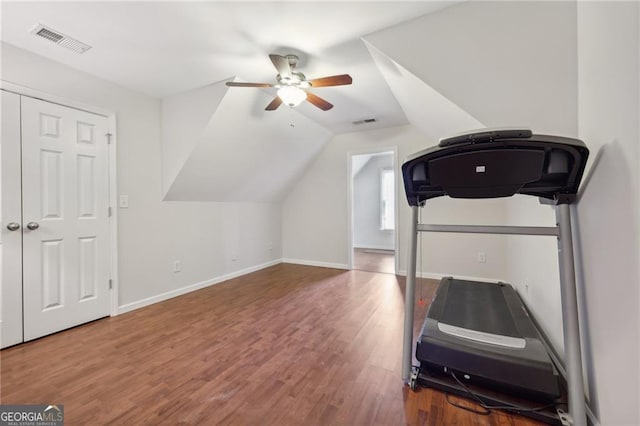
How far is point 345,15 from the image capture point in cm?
171

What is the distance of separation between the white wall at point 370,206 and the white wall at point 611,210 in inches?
200

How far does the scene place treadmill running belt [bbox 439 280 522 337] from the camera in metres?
1.64

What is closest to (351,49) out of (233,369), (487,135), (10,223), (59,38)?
(487,135)

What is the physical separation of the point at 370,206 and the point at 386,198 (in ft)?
1.47

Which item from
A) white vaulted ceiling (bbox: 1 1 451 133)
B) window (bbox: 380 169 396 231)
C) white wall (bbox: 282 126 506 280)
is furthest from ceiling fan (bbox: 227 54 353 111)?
window (bbox: 380 169 396 231)

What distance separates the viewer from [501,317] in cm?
180

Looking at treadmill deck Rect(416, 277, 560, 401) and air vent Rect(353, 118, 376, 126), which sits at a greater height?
air vent Rect(353, 118, 376, 126)

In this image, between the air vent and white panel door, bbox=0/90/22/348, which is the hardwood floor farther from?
the air vent

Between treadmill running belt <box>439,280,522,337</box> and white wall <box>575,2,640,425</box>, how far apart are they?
1.65 ft

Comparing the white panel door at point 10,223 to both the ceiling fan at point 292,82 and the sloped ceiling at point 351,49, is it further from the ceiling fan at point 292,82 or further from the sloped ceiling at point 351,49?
the ceiling fan at point 292,82

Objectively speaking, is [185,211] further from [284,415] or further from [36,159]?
[284,415]

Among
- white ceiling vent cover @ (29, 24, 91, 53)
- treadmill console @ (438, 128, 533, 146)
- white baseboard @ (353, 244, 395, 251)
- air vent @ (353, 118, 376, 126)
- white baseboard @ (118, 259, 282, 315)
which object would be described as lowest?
white baseboard @ (118, 259, 282, 315)

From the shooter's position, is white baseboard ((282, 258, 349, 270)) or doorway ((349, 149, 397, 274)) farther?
doorway ((349, 149, 397, 274))

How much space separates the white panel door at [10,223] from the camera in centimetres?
194
